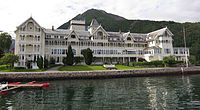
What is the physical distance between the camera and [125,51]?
68.6 m

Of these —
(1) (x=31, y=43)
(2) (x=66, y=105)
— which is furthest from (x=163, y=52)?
(2) (x=66, y=105)

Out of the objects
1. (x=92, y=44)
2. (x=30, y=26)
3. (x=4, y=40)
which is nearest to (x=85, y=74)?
(x=92, y=44)

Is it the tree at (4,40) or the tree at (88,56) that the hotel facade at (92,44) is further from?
the tree at (4,40)

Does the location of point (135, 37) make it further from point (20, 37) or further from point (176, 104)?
point (176, 104)

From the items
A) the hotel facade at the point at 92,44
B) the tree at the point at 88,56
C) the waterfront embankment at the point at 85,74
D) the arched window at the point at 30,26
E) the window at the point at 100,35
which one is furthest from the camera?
the window at the point at 100,35

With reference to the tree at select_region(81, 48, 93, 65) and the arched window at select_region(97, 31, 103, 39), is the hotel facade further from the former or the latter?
the tree at select_region(81, 48, 93, 65)

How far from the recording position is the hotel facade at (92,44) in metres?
51.3

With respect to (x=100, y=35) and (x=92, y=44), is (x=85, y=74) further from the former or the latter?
(x=100, y=35)

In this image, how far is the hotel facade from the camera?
168ft

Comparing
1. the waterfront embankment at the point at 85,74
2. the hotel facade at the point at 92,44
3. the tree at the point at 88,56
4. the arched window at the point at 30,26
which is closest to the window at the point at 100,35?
the hotel facade at the point at 92,44

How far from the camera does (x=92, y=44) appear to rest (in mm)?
64125

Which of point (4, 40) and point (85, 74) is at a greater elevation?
point (4, 40)

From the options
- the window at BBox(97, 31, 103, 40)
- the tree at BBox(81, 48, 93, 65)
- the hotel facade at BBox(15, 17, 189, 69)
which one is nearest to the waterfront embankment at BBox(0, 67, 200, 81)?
the hotel facade at BBox(15, 17, 189, 69)

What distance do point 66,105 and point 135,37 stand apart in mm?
62985
